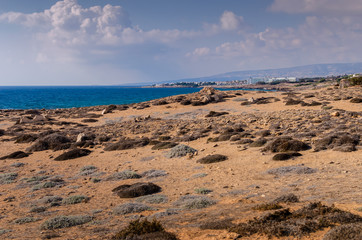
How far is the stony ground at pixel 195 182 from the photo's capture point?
26.2 feet

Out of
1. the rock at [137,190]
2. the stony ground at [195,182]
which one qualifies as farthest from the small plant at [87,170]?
the rock at [137,190]

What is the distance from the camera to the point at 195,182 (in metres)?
13.9

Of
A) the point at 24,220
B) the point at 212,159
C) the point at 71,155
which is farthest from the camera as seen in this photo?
the point at 71,155

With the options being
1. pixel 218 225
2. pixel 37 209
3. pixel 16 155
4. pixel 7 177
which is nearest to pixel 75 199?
pixel 37 209

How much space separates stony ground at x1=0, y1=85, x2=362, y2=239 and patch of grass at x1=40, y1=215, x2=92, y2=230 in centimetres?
4

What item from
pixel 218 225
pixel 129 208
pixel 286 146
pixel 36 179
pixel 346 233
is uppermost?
pixel 346 233

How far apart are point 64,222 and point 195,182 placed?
697cm

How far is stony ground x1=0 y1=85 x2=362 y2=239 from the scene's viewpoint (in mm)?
8000

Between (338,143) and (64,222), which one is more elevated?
(338,143)

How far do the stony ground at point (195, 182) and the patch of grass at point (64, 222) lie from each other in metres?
0.04

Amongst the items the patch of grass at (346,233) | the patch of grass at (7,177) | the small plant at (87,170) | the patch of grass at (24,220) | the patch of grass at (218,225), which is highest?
the patch of grass at (346,233)

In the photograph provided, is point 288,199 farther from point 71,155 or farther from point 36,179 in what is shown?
point 71,155

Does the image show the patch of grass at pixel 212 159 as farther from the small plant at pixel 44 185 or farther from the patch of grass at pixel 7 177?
the patch of grass at pixel 7 177

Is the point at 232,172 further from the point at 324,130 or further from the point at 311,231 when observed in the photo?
the point at 324,130
